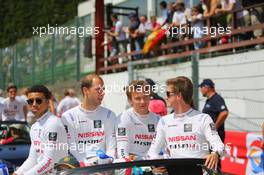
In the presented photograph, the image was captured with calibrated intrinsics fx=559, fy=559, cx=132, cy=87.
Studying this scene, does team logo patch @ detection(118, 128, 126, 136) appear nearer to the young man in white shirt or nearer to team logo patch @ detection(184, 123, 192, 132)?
the young man in white shirt

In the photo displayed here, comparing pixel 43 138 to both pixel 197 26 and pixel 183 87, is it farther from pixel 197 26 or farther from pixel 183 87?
pixel 197 26

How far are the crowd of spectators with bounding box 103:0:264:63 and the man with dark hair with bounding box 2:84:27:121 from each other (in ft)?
13.7

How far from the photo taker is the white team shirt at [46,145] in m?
4.93

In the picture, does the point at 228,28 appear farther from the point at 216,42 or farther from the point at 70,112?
the point at 70,112

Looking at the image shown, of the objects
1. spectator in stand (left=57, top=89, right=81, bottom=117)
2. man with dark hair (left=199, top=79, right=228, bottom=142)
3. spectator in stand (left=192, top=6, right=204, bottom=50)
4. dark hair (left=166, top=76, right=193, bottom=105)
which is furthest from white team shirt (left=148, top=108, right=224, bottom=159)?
spectator in stand (left=57, top=89, right=81, bottom=117)

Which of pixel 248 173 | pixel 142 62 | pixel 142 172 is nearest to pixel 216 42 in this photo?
pixel 142 62

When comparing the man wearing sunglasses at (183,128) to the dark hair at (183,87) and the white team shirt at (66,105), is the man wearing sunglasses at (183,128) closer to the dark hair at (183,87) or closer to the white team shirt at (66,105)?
the dark hair at (183,87)

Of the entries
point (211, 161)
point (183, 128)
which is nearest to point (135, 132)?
point (183, 128)

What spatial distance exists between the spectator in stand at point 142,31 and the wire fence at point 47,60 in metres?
2.86

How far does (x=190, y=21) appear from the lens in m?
13.4

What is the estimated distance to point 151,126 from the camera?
5859 millimetres

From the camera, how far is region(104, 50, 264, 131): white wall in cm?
998

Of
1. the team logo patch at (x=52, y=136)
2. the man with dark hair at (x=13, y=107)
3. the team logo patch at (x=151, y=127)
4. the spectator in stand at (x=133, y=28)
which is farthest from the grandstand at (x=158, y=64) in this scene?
the team logo patch at (x=52, y=136)

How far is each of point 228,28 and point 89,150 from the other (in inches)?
293
